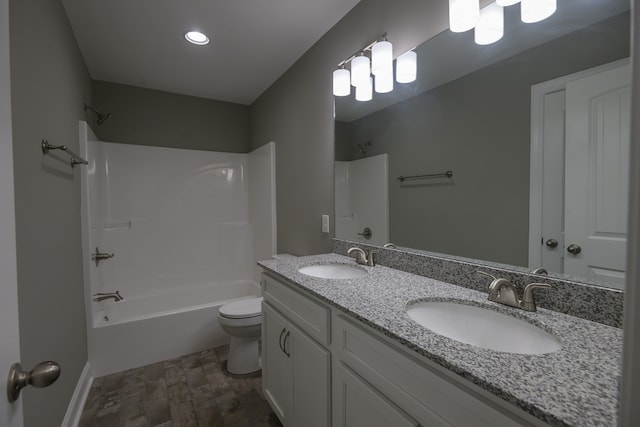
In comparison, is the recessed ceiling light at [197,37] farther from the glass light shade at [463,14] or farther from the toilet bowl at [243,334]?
the toilet bowl at [243,334]

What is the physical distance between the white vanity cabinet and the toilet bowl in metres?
0.47

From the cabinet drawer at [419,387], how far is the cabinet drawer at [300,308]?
4.5 inches

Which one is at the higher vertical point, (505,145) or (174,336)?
(505,145)

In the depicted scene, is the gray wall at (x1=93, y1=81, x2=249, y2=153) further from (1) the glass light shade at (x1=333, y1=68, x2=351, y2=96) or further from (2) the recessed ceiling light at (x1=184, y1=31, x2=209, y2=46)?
(1) the glass light shade at (x1=333, y1=68, x2=351, y2=96)

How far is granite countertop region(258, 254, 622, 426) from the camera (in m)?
0.51

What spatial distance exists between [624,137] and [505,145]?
1.20 ft

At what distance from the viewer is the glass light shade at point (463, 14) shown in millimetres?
1158

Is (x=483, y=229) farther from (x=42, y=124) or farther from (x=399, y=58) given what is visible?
(x=42, y=124)

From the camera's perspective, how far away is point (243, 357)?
2.21m

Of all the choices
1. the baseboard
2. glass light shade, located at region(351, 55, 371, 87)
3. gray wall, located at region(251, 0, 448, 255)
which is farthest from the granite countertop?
the baseboard

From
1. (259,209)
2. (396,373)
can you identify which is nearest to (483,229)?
(396,373)

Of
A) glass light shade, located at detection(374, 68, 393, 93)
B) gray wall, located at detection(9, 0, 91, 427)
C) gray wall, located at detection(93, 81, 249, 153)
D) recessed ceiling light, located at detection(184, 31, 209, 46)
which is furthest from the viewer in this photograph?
gray wall, located at detection(93, 81, 249, 153)

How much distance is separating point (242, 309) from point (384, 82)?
6.12 feet

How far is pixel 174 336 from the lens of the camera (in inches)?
96.0
